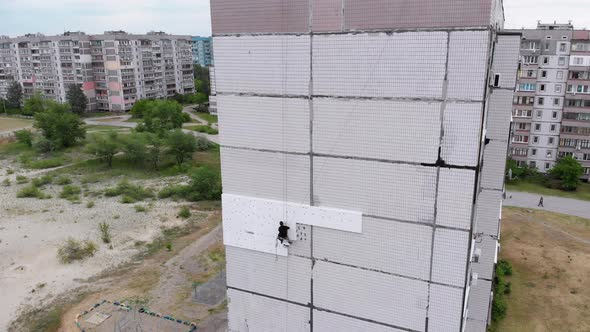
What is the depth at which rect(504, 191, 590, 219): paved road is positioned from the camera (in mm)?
26812

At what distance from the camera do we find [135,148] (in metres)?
35.4

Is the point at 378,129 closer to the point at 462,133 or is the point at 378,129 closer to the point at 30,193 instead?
the point at 462,133

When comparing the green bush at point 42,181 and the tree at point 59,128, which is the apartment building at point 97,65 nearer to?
the tree at point 59,128

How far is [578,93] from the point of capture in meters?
31.1

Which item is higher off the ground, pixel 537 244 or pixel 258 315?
pixel 258 315

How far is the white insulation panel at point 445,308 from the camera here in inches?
250

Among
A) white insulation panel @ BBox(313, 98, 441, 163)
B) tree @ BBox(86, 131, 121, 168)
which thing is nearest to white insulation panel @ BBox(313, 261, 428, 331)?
white insulation panel @ BBox(313, 98, 441, 163)

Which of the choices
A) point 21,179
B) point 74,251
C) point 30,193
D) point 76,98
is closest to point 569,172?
point 74,251

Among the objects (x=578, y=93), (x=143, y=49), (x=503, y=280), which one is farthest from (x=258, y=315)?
(x=143, y=49)

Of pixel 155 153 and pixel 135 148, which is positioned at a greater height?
pixel 135 148

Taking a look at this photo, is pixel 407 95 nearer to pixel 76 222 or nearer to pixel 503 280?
pixel 503 280

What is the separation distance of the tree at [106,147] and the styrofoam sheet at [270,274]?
31.0 metres

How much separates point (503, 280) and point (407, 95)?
14.7m

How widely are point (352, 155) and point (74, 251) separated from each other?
1774 centimetres
